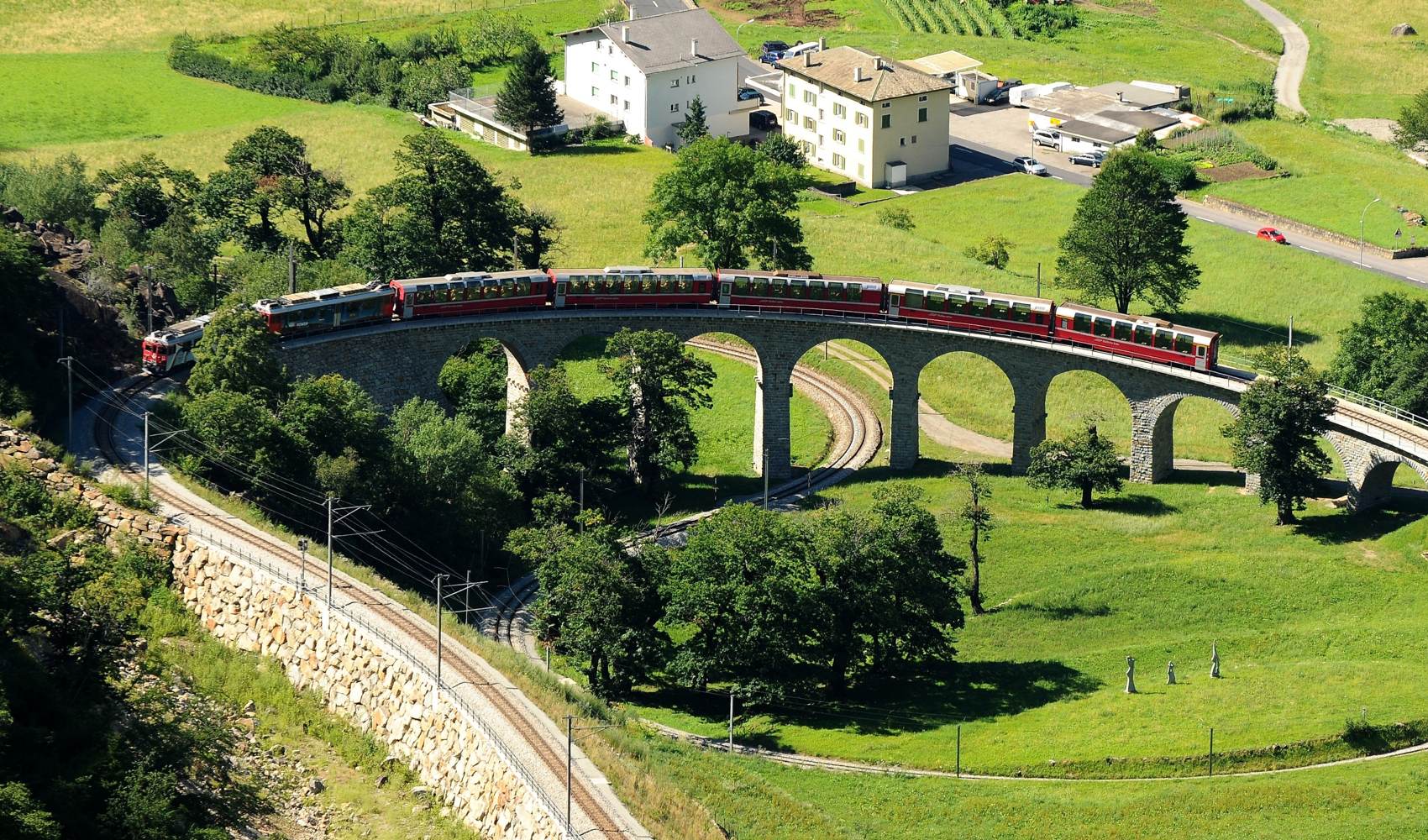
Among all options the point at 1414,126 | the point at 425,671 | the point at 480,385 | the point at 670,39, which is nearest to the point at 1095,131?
the point at 1414,126

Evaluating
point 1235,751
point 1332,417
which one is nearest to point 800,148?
point 1332,417

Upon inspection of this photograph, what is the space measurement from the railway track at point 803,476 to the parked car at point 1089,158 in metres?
56.8

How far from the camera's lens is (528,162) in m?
173

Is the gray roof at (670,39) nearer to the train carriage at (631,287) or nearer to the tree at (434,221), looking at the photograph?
the tree at (434,221)

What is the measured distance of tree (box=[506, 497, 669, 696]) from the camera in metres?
94.3

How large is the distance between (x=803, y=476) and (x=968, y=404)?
14673mm

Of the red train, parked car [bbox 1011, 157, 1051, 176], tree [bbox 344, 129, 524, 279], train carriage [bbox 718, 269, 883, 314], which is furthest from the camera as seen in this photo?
parked car [bbox 1011, 157, 1051, 176]

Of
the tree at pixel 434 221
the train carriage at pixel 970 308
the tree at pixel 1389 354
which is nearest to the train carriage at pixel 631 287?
the train carriage at pixel 970 308

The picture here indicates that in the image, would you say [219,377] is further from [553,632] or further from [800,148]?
[800,148]

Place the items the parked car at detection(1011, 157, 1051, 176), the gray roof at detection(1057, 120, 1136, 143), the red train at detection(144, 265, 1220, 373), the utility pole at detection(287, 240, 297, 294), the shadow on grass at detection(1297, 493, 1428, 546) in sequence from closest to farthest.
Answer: the shadow on grass at detection(1297, 493, 1428, 546)
the red train at detection(144, 265, 1220, 373)
the utility pole at detection(287, 240, 297, 294)
the parked car at detection(1011, 157, 1051, 176)
the gray roof at detection(1057, 120, 1136, 143)

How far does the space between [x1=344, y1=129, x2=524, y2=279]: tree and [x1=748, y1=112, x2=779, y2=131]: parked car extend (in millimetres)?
52638

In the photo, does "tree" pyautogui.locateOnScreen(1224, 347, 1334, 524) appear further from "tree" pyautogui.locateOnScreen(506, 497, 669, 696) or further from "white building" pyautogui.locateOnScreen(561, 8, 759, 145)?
"white building" pyautogui.locateOnScreen(561, 8, 759, 145)

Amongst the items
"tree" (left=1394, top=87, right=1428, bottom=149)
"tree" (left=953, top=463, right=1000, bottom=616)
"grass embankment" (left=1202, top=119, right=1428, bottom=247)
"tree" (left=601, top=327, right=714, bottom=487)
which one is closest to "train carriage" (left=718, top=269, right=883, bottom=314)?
"tree" (left=601, top=327, right=714, bottom=487)

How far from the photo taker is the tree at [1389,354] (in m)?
113
